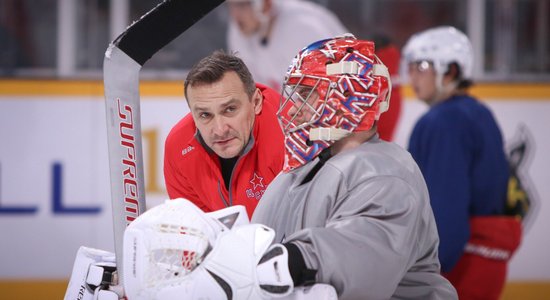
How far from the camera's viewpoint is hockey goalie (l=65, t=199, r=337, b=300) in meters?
2.21

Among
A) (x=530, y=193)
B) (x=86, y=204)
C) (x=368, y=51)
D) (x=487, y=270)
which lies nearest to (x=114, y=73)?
(x=368, y=51)

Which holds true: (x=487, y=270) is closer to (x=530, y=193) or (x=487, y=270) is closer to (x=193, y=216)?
(x=530, y=193)

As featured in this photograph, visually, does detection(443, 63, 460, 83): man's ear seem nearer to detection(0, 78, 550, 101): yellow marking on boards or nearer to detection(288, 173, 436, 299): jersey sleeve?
detection(0, 78, 550, 101): yellow marking on boards

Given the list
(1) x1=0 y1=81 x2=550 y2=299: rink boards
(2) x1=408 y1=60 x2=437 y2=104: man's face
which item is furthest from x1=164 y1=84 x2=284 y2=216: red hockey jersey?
(1) x1=0 y1=81 x2=550 y2=299: rink boards

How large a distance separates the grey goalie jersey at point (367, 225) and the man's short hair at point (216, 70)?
57cm

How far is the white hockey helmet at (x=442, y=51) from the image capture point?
Answer: 4.72 metres

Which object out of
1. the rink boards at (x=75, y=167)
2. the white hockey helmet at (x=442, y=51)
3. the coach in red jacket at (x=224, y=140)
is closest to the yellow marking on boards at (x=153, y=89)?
the rink boards at (x=75, y=167)

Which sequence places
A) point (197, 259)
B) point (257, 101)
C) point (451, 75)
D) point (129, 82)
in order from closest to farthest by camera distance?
point (197, 259)
point (129, 82)
point (257, 101)
point (451, 75)

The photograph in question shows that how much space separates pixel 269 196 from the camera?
2615mm

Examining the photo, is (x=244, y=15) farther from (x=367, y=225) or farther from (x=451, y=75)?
(x=367, y=225)

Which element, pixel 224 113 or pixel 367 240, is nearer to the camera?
pixel 367 240

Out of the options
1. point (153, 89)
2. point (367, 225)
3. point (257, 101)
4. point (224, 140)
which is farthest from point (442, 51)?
point (367, 225)

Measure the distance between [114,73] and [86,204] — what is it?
2.80m

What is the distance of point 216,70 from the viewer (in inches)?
119
